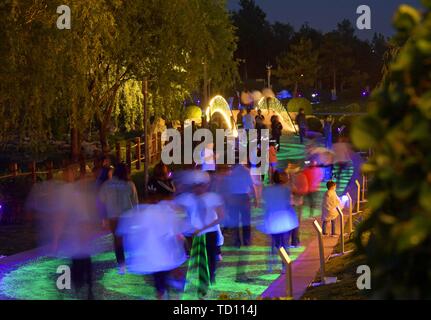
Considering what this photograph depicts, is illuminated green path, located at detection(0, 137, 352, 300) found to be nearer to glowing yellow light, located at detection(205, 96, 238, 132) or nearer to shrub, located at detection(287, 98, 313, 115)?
glowing yellow light, located at detection(205, 96, 238, 132)

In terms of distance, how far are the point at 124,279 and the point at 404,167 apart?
8685mm

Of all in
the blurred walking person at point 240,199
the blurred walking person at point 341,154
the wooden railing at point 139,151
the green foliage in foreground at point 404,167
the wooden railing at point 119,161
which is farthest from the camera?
the wooden railing at point 139,151

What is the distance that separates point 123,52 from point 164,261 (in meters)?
15.0

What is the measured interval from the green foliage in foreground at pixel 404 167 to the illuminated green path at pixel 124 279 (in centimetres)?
602

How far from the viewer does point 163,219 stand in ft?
28.3

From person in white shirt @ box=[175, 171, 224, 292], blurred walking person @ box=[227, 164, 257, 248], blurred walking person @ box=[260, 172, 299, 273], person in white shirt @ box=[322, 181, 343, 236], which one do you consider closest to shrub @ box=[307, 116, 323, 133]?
person in white shirt @ box=[322, 181, 343, 236]

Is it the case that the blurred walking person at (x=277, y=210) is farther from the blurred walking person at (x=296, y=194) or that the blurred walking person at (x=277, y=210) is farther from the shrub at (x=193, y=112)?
the shrub at (x=193, y=112)

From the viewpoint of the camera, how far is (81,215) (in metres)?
9.46

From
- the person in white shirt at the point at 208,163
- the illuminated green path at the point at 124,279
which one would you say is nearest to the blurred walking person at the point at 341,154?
the illuminated green path at the point at 124,279

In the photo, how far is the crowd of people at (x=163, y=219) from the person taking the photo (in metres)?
8.73

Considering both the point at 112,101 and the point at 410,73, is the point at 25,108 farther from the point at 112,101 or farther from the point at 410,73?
the point at 410,73
